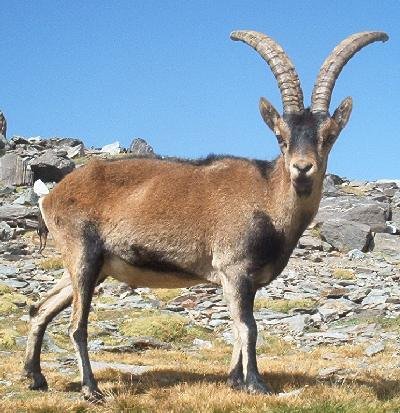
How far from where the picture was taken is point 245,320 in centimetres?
948

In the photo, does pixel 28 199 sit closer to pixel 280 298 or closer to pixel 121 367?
pixel 280 298

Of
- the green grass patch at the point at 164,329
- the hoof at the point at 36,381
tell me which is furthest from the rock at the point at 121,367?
the green grass patch at the point at 164,329

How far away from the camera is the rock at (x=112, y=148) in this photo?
3189 inches

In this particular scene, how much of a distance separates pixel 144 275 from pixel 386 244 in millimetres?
32584

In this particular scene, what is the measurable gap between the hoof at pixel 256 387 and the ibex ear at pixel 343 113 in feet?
11.9

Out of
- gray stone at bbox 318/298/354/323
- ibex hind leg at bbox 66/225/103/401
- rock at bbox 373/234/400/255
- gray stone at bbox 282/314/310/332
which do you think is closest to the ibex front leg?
ibex hind leg at bbox 66/225/103/401

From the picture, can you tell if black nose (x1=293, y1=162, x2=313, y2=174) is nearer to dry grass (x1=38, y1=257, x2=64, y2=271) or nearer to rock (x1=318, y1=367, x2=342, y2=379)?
rock (x1=318, y1=367, x2=342, y2=379)

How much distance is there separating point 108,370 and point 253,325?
3.14 metres

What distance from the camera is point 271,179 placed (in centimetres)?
1020

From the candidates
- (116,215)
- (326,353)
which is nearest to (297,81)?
(116,215)

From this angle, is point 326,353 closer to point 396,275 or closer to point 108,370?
point 108,370

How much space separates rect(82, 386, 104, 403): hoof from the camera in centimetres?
925

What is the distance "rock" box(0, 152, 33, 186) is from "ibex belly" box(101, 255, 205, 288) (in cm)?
5138

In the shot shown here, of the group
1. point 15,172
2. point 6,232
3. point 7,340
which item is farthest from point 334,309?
point 15,172
